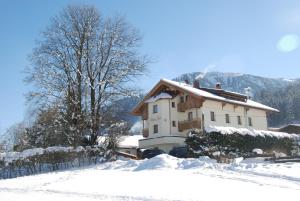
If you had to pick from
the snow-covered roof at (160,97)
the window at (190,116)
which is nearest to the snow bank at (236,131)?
the window at (190,116)

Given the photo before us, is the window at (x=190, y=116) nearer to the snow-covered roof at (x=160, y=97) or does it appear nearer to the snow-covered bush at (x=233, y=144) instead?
the snow-covered roof at (x=160, y=97)

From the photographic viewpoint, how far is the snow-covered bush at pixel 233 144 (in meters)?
35.1

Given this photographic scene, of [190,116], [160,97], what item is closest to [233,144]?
[190,116]

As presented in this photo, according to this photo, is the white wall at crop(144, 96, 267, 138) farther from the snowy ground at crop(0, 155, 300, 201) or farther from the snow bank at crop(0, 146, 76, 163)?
the snowy ground at crop(0, 155, 300, 201)

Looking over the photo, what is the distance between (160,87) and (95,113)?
16219mm

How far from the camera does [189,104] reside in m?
47.6

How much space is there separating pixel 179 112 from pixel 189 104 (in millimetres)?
2105

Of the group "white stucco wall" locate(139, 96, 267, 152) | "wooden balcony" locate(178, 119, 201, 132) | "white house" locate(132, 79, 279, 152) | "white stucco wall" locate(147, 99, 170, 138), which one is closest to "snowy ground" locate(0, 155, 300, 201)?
"wooden balcony" locate(178, 119, 201, 132)

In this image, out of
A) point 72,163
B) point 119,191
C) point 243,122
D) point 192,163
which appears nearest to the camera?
point 119,191

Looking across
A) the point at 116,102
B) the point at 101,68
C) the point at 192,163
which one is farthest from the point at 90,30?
the point at 192,163

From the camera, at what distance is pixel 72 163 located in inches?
1130

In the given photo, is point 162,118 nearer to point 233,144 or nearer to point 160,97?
point 160,97

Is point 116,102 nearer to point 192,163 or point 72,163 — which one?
point 72,163

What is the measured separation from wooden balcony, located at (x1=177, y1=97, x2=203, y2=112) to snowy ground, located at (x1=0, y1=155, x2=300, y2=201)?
80.5ft
